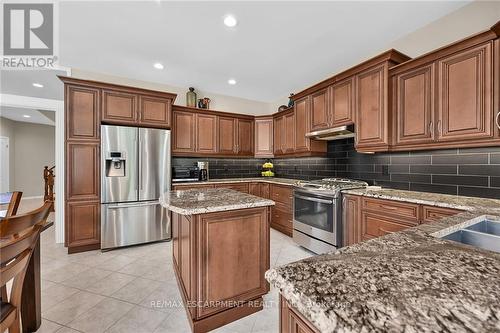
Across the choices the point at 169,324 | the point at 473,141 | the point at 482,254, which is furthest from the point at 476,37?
the point at 169,324

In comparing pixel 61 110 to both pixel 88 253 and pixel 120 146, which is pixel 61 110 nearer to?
pixel 120 146

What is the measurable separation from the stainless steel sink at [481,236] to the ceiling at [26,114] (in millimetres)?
7839

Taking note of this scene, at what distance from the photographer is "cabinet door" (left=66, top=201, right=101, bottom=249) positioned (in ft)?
9.34

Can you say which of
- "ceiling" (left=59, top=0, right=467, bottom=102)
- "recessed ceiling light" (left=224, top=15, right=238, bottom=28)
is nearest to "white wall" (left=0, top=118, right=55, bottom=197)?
"ceiling" (left=59, top=0, right=467, bottom=102)

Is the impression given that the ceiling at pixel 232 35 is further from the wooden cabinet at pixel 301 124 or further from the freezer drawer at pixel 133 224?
the freezer drawer at pixel 133 224

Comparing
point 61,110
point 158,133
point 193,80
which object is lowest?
point 158,133

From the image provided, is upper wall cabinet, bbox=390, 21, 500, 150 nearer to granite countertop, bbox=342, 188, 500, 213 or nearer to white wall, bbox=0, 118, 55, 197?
granite countertop, bbox=342, 188, 500, 213

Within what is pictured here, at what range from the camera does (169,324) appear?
63.6 inches

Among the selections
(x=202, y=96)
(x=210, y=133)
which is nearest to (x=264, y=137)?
(x=210, y=133)

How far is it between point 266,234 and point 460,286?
4.53ft

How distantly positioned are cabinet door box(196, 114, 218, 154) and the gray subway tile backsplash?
17.8 inches

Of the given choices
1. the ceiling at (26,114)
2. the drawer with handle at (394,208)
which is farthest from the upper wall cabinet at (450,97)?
the ceiling at (26,114)

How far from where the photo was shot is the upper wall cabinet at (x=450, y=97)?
1.74m

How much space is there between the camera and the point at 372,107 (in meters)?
2.56
